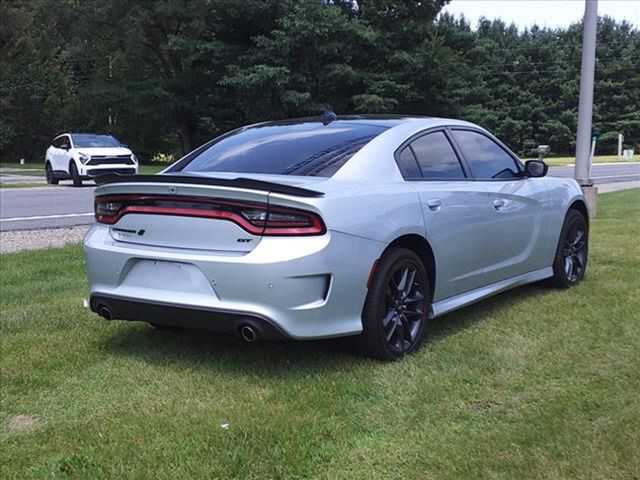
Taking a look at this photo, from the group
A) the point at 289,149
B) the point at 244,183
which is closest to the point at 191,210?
the point at 244,183

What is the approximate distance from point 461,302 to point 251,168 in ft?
5.52

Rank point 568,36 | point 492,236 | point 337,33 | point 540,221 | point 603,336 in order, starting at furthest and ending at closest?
point 568,36
point 337,33
point 540,221
point 492,236
point 603,336

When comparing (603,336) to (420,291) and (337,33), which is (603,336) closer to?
(420,291)

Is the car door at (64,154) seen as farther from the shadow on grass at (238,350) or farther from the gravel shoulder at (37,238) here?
the shadow on grass at (238,350)

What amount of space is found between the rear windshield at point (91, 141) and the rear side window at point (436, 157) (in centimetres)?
1737

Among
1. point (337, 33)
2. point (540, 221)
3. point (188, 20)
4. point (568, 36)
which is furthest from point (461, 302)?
point (568, 36)

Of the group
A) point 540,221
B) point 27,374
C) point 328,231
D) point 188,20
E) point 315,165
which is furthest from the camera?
point 188,20

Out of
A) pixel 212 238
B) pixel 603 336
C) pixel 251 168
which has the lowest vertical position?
pixel 603 336

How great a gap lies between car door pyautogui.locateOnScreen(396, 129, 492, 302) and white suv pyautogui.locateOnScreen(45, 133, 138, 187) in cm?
1593

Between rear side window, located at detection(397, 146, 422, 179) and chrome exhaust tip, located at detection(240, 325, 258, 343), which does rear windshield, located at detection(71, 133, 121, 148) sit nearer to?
rear side window, located at detection(397, 146, 422, 179)

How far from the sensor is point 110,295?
4.00 meters

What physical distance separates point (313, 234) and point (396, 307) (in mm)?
841

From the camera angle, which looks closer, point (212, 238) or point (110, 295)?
point (212, 238)

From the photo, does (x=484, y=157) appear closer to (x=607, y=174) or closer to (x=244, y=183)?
(x=244, y=183)
